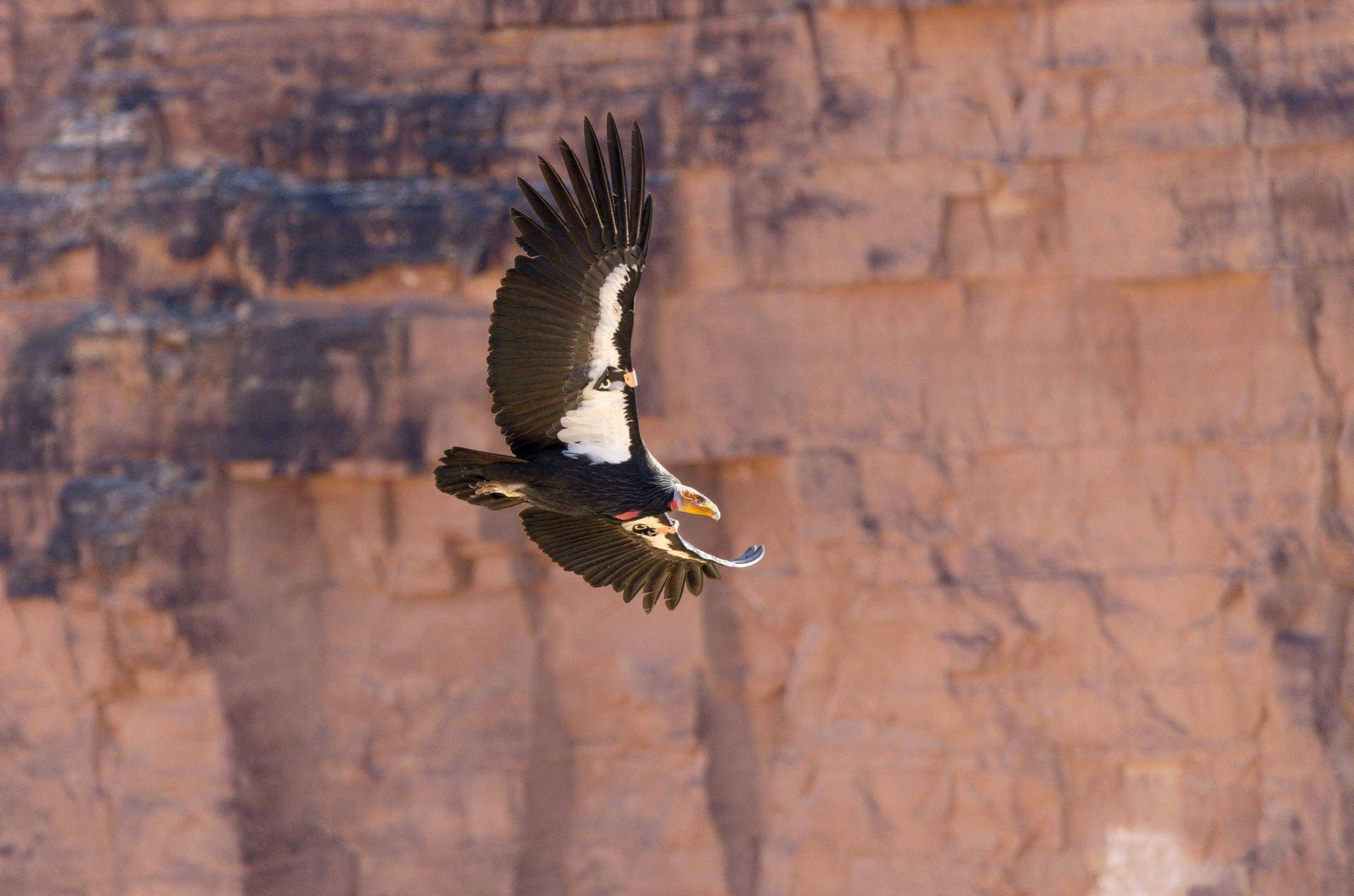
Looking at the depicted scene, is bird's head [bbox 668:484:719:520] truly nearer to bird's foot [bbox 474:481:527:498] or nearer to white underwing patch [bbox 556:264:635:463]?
white underwing patch [bbox 556:264:635:463]

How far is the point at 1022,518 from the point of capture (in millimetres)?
8281

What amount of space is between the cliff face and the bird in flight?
3.22 meters

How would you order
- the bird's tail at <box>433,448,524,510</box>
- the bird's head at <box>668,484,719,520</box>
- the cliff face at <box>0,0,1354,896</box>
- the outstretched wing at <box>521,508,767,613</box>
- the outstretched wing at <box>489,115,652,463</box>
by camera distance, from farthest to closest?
the cliff face at <box>0,0,1354,896</box>, the outstretched wing at <box>521,508,767,613</box>, the bird's head at <box>668,484,719,520</box>, the bird's tail at <box>433,448,524,510</box>, the outstretched wing at <box>489,115,652,463</box>

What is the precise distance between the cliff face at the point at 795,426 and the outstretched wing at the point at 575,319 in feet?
10.8

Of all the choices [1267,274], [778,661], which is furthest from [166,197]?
[1267,274]

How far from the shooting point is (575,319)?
15.6ft

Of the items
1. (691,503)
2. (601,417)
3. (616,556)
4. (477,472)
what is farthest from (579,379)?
(616,556)

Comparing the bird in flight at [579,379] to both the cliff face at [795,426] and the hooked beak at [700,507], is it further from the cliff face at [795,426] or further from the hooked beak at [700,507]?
the cliff face at [795,426]

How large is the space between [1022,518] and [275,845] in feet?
13.0

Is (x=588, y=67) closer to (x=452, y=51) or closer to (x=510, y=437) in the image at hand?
(x=452, y=51)

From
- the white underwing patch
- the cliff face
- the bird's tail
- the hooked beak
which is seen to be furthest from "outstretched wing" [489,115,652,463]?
the cliff face

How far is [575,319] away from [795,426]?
11.9ft

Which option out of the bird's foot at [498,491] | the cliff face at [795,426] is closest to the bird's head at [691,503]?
the bird's foot at [498,491]

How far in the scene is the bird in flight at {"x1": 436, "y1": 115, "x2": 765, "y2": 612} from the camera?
15.3ft
